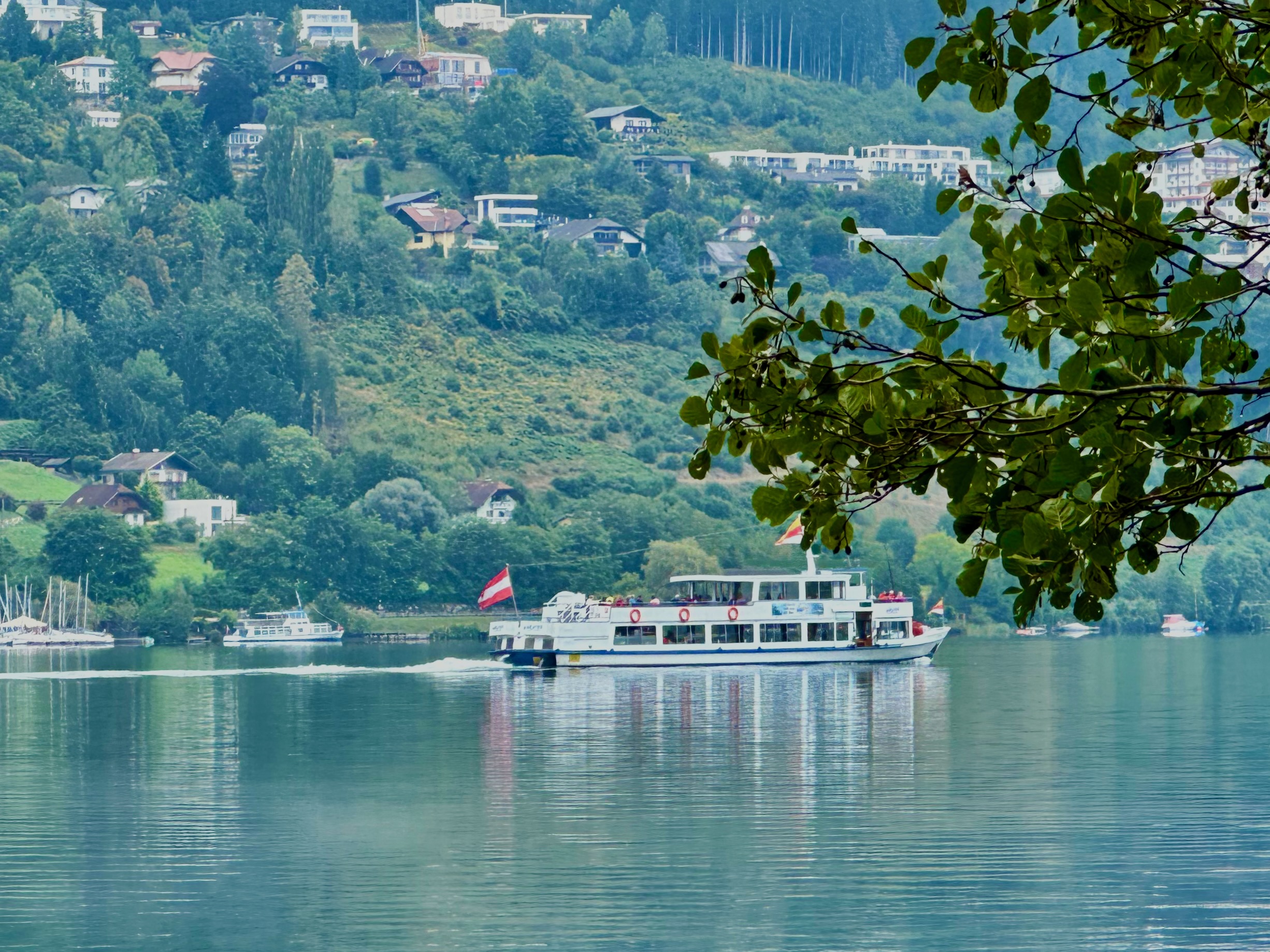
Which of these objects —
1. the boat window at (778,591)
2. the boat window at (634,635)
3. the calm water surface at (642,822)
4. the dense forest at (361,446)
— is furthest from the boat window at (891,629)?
the dense forest at (361,446)

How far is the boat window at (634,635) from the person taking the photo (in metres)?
91.4

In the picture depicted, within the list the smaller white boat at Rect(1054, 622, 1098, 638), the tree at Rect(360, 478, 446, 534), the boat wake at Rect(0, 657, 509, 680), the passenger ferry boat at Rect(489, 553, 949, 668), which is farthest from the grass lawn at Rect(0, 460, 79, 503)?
the passenger ferry boat at Rect(489, 553, 949, 668)

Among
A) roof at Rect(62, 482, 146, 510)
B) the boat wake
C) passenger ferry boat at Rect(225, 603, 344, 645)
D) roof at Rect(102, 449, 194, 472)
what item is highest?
roof at Rect(102, 449, 194, 472)

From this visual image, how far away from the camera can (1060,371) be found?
10.6 m

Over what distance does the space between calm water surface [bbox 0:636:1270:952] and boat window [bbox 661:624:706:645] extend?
1142 centimetres

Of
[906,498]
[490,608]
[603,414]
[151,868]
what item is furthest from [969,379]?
[603,414]

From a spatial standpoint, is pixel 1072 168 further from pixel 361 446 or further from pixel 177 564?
pixel 361 446

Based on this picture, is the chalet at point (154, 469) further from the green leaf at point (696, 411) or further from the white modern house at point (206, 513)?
the green leaf at point (696, 411)

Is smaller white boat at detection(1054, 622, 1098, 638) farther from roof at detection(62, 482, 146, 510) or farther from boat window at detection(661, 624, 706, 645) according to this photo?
boat window at detection(661, 624, 706, 645)

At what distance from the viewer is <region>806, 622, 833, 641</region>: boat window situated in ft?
300

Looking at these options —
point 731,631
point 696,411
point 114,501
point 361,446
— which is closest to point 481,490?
point 361,446

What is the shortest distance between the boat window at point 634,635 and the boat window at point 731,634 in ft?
8.06

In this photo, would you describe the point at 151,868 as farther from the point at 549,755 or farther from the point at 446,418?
the point at 446,418

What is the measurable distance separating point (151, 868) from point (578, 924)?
9.28m
